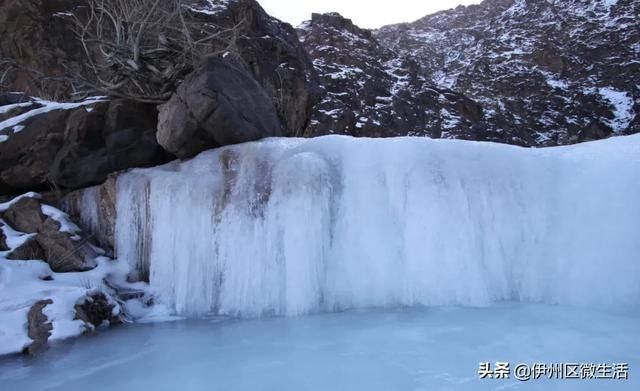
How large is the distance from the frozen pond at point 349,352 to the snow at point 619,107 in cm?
2956

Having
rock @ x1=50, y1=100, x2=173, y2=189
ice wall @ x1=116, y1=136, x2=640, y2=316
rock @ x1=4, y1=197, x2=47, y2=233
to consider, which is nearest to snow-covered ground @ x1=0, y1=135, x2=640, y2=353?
ice wall @ x1=116, y1=136, x2=640, y2=316

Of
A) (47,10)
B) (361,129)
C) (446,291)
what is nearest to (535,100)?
(361,129)

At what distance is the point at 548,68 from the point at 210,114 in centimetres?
3605

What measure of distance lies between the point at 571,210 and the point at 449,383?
2.51m

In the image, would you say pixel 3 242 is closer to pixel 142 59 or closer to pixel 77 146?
pixel 77 146

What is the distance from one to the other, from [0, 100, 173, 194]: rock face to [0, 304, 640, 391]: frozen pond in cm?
231

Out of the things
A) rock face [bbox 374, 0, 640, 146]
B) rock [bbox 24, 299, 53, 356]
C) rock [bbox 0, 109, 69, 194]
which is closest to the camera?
rock [bbox 24, 299, 53, 356]

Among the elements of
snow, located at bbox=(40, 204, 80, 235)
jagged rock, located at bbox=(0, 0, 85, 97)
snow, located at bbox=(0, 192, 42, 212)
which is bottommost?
snow, located at bbox=(40, 204, 80, 235)

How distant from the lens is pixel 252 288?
13.8ft

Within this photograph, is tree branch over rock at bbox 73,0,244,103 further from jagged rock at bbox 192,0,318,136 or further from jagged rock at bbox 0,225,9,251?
jagged rock at bbox 192,0,318,136

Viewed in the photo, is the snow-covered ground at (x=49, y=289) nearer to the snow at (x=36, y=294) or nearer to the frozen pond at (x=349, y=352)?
the snow at (x=36, y=294)

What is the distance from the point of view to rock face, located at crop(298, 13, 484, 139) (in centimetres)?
2261

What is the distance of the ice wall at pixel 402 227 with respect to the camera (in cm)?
395

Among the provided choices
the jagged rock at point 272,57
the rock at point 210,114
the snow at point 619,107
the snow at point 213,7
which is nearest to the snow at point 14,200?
the rock at point 210,114
